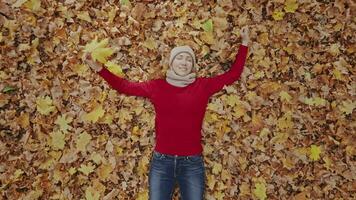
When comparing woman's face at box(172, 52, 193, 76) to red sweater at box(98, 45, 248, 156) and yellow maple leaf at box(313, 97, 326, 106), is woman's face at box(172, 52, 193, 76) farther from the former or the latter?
yellow maple leaf at box(313, 97, 326, 106)

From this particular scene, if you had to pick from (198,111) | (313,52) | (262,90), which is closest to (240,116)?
(262,90)

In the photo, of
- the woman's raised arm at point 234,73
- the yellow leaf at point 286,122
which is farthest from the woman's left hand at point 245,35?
the yellow leaf at point 286,122

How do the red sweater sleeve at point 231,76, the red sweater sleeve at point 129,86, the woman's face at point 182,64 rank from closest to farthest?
the woman's face at point 182,64
the red sweater sleeve at point 129,86
the red sweater sleeve at point 231,76

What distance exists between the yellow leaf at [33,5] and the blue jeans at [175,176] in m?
1.68

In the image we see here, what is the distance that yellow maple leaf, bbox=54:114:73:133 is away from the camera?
381 cm

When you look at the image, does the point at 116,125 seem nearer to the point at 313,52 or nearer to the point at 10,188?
the point at 10,188

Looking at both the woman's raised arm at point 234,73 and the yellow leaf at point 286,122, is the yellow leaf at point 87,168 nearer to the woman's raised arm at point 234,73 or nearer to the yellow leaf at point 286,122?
the woman's raised arm at point 234,73

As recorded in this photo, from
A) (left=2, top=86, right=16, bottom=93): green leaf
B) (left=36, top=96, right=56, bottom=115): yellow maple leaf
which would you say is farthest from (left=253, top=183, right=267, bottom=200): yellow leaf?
(left=2, top=86, right=16, bottom=93): green leaf

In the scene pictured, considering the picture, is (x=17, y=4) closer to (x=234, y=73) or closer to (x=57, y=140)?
(x=57, y=140)

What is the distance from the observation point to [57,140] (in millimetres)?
3816

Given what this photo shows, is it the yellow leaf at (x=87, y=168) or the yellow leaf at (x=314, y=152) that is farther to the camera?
the yellow leaf at (x=314, y=152)

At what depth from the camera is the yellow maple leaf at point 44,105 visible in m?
3.79

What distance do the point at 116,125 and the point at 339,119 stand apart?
211cm

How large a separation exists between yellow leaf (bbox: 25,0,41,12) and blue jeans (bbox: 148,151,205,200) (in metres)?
A: 1.68
